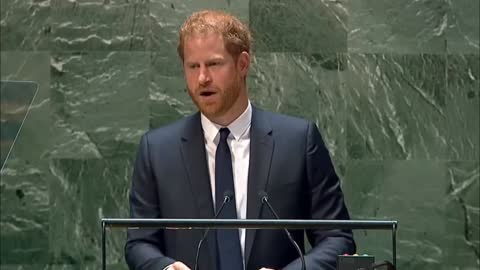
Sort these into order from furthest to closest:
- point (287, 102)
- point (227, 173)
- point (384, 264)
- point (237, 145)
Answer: point (287, 102) < point (237, 145) < point (227, 173) < point (384, 264)

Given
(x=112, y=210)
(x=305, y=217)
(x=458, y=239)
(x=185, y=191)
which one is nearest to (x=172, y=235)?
(x=185, y=191)

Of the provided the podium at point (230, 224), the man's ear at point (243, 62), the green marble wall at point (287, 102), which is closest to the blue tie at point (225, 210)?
the man's ear at point (243, 62)

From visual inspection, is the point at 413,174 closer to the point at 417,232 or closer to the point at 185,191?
the point at 417,232

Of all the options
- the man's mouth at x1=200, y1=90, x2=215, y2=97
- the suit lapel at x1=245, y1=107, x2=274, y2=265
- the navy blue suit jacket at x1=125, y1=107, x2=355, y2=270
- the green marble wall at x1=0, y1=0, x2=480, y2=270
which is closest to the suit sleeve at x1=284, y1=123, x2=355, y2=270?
the navy blue suit jacket at x1=125, y1=107, x2=355, y2=270

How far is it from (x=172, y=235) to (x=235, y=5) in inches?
83.1

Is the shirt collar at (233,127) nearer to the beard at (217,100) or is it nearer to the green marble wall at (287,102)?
the beard at (217,100)

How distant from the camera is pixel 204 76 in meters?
3.71

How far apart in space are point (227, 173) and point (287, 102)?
6.16 ft

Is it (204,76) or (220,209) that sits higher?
(204,76)

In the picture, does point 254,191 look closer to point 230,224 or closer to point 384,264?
point 230,224

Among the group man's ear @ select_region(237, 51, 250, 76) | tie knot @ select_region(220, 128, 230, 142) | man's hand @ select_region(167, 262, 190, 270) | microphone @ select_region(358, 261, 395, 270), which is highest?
man's ear @ select_region(237, 51, 250, 76)

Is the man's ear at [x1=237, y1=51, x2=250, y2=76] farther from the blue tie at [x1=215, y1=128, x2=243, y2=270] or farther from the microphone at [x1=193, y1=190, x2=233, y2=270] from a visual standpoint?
the microphone at [x1=193, y1=190, x2=233, y2=270]

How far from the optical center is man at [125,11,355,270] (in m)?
3.65

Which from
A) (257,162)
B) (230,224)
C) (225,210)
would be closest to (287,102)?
(257,162)
